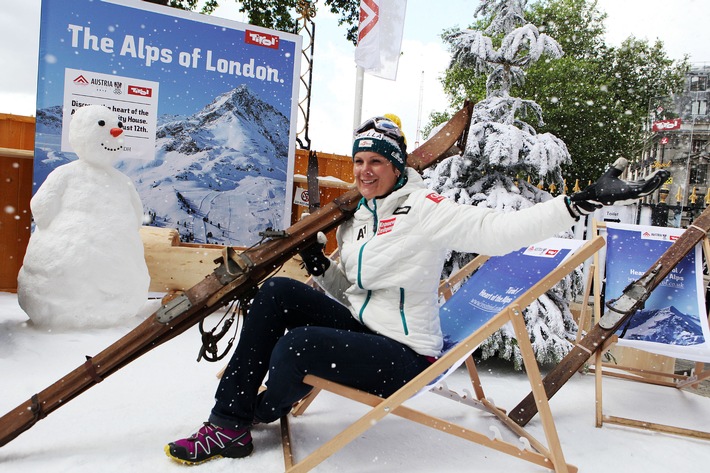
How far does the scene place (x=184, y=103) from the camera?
4.96 m

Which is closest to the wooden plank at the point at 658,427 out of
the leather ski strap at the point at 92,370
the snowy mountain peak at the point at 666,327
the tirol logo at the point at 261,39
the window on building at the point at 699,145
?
the snowy mountain peak at the point at 666,327

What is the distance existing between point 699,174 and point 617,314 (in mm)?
18988

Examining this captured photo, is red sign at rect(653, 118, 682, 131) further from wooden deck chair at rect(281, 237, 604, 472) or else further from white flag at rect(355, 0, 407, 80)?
wooden deck chair at rect(281, 237, 604, 472)

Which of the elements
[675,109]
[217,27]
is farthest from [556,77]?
[217,27]

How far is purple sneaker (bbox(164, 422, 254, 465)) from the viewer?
1950mm

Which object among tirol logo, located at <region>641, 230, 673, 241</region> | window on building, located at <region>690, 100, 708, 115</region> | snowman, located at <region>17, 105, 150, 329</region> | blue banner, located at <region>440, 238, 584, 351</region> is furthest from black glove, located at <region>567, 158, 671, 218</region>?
window on building, located at <region>690, 100, 708, 115</region>

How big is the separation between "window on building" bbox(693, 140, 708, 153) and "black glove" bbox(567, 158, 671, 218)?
17723 mm

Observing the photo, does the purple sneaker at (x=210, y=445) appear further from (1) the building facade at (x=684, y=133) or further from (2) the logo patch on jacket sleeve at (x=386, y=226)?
(1) the building facade at (x=684, y=133)

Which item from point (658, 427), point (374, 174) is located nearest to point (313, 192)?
point (374, 174)

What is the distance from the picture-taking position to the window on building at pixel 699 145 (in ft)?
53.6

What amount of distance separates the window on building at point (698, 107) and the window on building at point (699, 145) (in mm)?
2329

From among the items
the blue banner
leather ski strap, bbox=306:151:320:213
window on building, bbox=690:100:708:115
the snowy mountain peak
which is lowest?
the snowy mountain peak

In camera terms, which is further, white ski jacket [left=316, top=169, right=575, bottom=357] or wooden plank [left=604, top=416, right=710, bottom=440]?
wooden plank [left=604, top=416, right=710, bottom=440]

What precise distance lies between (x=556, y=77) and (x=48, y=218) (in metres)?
17.4
